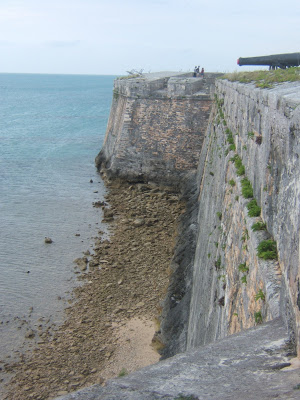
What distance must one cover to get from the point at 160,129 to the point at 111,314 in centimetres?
1159

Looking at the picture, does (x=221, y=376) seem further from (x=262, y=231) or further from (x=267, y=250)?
(x=262, y=231)

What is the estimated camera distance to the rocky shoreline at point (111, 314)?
31.8ft

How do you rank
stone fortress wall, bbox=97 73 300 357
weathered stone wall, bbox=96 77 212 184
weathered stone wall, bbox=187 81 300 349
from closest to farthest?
1. weathered stone wall, bbox=187 81 300 349
2. stone fortress wall, bbox=97 73 300 357
3. weathered stone wall, bbox=96 77 212 184

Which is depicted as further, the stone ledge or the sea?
the sea

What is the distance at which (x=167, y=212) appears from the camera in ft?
60.0

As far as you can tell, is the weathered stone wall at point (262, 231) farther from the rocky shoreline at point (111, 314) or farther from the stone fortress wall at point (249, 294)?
the rocky shoreline at point (111, 314)

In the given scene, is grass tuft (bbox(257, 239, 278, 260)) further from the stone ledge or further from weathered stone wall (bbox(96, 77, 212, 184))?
weathered stone wall (bbox(96, 77, 212, 184))

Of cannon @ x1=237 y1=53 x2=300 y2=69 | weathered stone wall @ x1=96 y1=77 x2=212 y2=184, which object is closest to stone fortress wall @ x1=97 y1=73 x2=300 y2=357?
cannon @ x1=237 y1=53 x2=300 y2=69

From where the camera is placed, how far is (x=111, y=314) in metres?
11.9

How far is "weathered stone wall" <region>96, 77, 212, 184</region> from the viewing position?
20.5m

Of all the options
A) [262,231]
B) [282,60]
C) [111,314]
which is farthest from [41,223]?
[262,231]

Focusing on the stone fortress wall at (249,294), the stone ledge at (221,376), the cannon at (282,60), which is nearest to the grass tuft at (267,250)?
the stone fortress wall at (249,294)

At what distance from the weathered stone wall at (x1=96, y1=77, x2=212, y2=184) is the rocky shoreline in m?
3.35

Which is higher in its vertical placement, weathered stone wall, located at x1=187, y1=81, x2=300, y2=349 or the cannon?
the cannon
